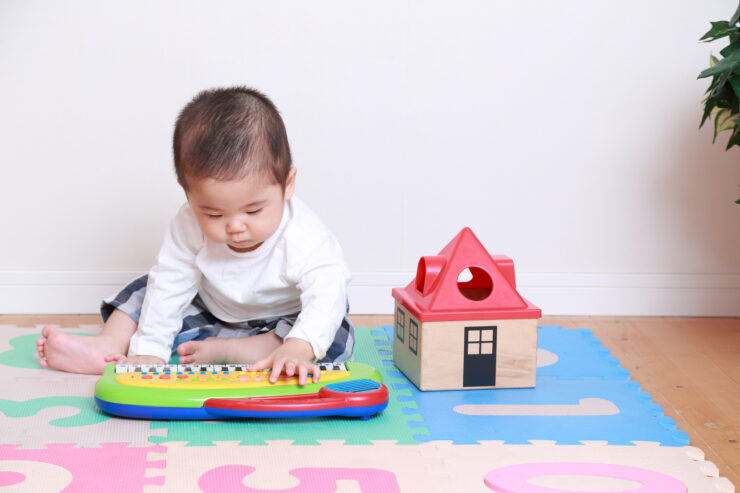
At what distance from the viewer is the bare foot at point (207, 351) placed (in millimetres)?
1295

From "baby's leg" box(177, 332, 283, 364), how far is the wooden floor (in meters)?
0.35

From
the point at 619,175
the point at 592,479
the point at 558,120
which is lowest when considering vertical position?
the point at 592,479

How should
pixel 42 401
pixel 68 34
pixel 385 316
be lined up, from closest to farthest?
pixel 42 401 < pixel 68 34 < pixel 385 316

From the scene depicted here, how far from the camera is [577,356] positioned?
1426 millimetres

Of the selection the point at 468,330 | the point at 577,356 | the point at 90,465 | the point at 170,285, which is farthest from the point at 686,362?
the point at 90,465

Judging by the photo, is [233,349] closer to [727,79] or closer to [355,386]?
[355,386]

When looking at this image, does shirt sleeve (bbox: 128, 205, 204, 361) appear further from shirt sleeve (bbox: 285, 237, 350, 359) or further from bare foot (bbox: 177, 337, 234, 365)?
shirt sleeve (bbox: 285, 237, 350, 359)

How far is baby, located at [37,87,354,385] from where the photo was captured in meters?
1.17

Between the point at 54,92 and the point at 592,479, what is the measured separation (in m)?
1.26

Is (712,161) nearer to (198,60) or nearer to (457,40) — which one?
(457,40)

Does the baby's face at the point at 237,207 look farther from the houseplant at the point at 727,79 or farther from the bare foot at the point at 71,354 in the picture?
the houseplant at the point at 727,79

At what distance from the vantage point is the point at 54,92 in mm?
1651

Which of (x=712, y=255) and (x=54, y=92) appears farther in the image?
(x=712, y=255)

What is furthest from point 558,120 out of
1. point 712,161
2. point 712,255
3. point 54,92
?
point 54,92
